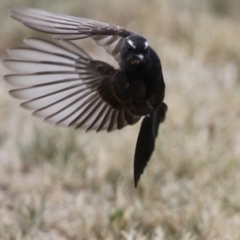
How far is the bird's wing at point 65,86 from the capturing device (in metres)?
3.19

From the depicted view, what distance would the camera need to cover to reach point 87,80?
3.27 m

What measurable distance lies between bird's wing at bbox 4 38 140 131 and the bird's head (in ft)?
0.86

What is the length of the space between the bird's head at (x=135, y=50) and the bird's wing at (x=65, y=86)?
263mm

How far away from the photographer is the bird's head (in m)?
2.82

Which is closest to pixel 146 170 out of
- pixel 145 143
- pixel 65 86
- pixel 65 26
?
pixel 145 143

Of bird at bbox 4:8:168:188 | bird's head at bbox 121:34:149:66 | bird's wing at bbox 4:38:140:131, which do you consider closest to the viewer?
bird's head at bbox 121:34:149:66

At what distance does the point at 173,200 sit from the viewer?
382cm

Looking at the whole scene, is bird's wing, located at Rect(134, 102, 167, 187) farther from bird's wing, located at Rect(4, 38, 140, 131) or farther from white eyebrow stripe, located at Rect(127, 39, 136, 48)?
white eyebrow stripe, located at Rect(127, 39, 136, 48)

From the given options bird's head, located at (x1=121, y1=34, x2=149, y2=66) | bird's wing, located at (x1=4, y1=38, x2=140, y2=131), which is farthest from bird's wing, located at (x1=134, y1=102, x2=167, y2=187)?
bird's head, located at (x1=121, y1=34, x2=149, y2=66)

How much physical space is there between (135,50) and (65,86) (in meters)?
0.62

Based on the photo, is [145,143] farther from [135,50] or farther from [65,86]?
[135,50]

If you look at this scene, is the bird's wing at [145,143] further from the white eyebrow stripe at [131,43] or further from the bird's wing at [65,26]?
the white eyebrow stripe at [131,43]

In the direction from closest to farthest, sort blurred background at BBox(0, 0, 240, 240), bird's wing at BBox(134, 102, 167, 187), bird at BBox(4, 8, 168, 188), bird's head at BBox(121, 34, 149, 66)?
Answer: bird's head at BBox(121, 34, 149, 66), bird at BBox(4, 8, 168, 188), bird's wing at BBox(134, 102, 167, 187), blurred background at BBox(0, 0, 240, 240)

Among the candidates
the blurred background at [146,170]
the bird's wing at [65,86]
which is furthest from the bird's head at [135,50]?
the blurred background at [146,170]
